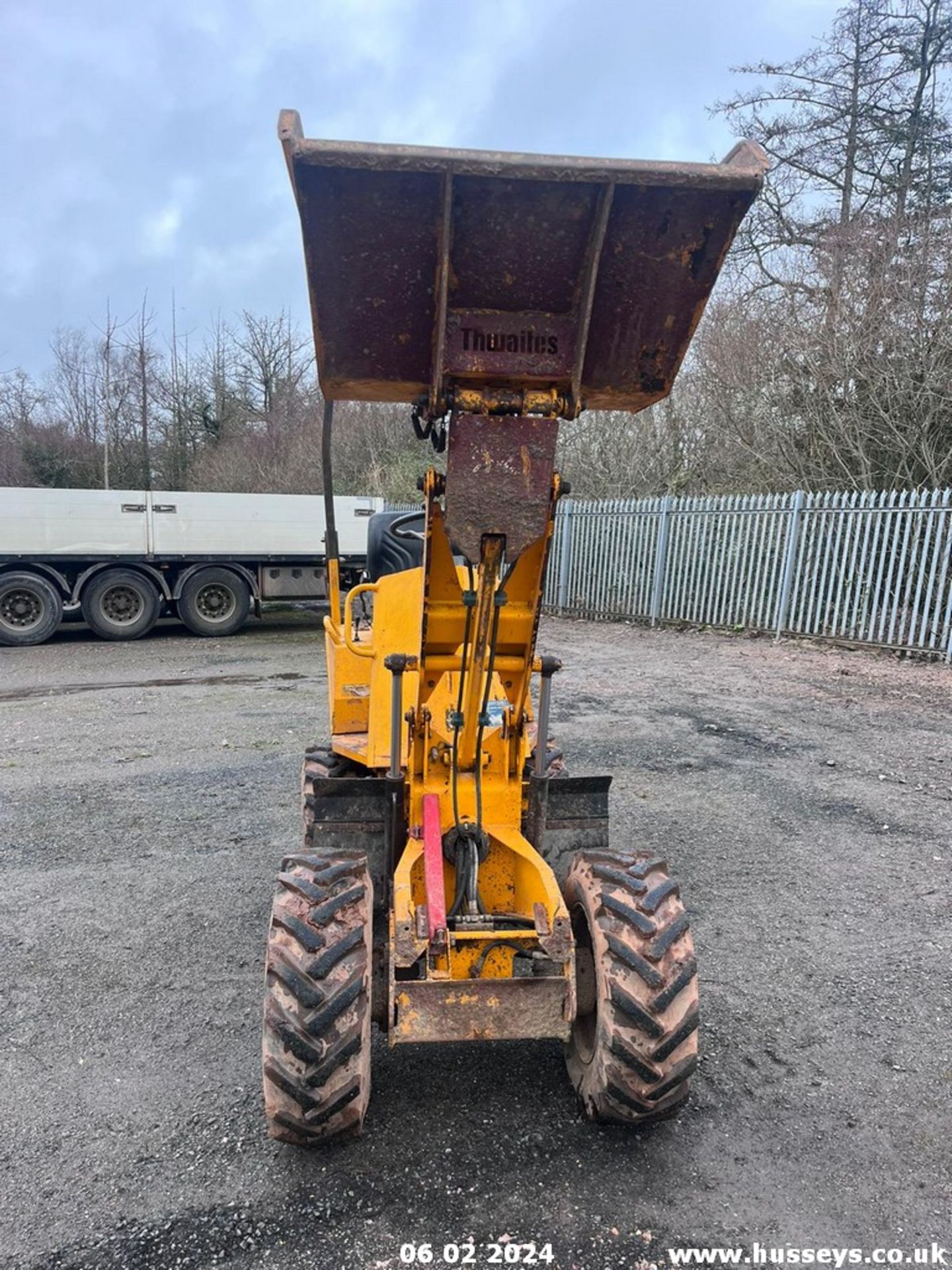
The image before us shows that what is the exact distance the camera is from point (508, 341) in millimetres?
2225

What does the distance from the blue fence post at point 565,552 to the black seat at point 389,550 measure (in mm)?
10982

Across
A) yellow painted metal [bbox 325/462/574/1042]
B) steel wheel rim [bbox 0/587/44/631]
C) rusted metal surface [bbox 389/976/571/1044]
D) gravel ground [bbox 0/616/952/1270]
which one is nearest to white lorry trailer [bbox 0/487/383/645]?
steel wheel rim [bbox 0/587/44/631]

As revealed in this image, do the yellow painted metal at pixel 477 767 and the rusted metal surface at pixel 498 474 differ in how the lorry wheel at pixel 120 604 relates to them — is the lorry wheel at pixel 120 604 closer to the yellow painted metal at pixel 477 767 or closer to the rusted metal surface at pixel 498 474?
the yellow painted metal at pixel 477 767

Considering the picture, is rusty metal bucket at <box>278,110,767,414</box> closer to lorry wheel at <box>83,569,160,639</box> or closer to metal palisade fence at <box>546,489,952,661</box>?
metal palisade fence at <box>546,489,952,661</box>

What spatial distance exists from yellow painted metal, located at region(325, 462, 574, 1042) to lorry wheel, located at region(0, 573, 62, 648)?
11.7 m

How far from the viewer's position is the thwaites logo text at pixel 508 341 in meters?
2.21

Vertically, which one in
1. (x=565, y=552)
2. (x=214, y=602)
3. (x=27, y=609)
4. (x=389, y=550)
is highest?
(x=389, y=550)

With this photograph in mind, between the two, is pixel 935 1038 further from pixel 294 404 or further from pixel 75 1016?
pixel 294 404

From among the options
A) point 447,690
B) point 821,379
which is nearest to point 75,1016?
point 447,690

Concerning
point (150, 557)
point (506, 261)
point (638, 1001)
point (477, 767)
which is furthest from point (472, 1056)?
point (150, 557)

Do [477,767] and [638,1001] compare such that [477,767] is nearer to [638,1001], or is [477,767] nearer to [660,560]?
[638,1001]

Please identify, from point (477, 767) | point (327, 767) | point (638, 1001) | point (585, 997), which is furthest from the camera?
point (327, 767)

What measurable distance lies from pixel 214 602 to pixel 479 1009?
12.9 m

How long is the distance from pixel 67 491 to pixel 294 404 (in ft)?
54.5
